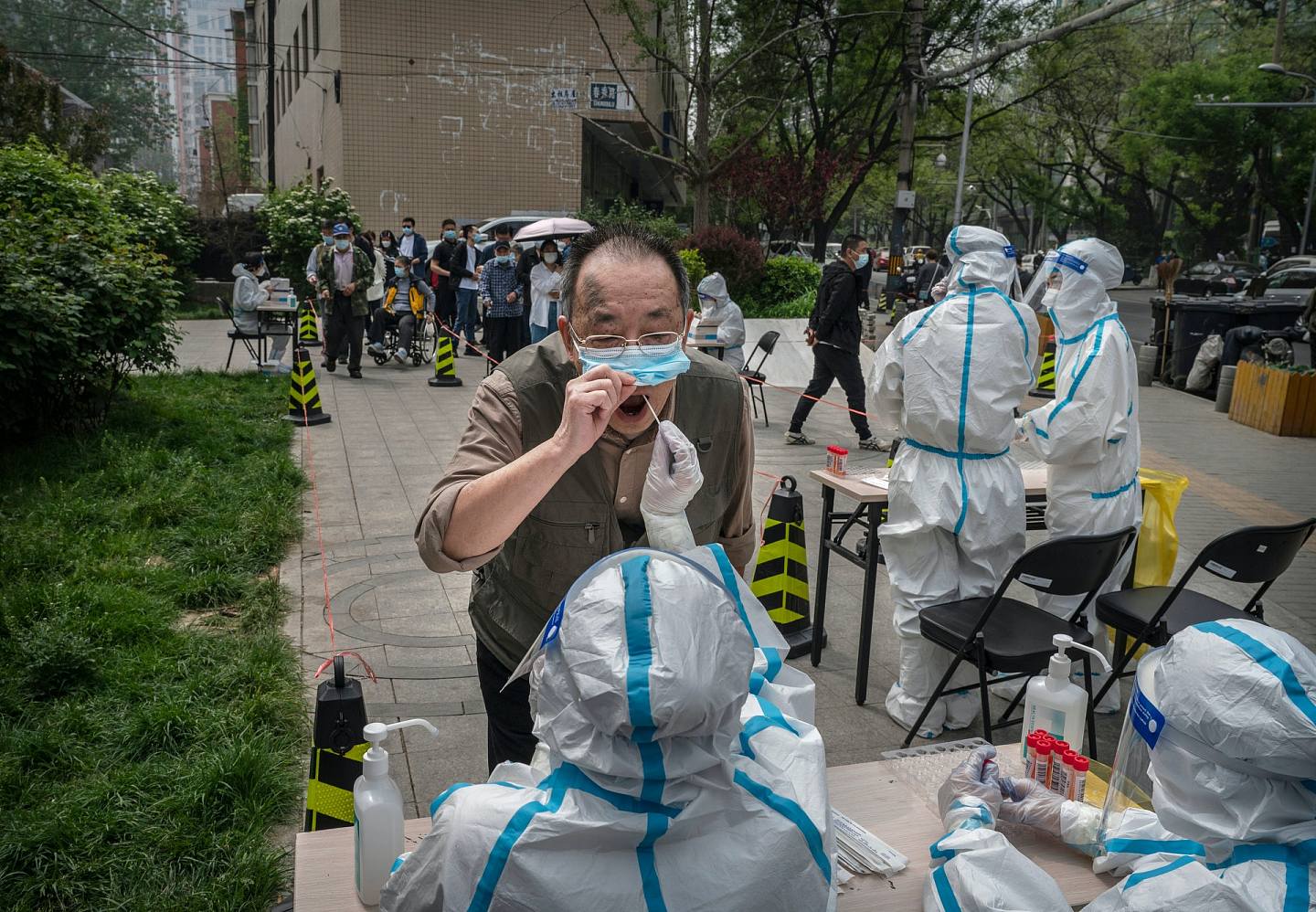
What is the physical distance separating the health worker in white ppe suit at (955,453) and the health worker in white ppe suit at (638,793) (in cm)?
306

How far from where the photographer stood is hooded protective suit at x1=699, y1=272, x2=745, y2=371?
11.9m

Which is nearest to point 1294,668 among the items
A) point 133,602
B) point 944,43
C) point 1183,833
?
point 1183,833

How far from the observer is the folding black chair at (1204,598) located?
4.14 metres

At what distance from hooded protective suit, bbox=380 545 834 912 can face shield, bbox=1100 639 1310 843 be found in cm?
63

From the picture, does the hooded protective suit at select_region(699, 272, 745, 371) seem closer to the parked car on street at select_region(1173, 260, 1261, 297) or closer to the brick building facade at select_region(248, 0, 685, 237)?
the brick building facade at select_region(248, 0, 685, 237)

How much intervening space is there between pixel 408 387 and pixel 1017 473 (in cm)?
1021

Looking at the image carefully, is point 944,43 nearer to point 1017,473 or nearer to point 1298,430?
point 1298,430

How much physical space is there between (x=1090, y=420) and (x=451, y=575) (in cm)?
378

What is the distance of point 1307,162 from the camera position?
34875mm

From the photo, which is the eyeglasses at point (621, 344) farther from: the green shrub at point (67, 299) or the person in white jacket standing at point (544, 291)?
the person in white jacket standing at point (544, 291)

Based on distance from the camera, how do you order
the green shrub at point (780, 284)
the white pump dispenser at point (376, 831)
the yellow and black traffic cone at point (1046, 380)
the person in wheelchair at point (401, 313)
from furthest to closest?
1. the green shrub at point (780, 284)
2. the person in wheelchair at point (401, 313)
3. the yellow and black traffic cone at point (1046, 380)
4. the white pump dispenser at point (376, 831)

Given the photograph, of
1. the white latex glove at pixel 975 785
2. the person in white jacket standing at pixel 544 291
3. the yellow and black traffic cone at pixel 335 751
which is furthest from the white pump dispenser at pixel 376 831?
the person in white jacket standing at pixel 544 291

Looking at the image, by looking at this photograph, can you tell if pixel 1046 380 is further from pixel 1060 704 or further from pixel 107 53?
pixel 107 53

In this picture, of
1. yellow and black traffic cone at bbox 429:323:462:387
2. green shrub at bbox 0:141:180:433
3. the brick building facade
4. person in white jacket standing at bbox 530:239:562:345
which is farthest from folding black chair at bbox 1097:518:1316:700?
the brick building facade
